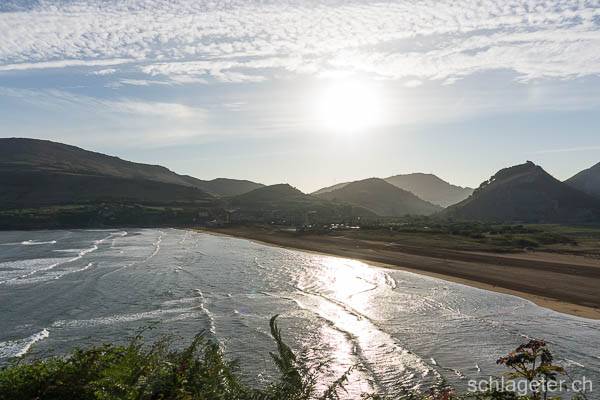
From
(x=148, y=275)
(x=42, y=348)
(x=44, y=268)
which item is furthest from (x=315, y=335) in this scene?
(x=44, y=268)

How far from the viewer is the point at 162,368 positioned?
28.9 ft

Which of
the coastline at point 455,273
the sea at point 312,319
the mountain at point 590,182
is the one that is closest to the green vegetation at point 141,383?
the sea at point 312,319

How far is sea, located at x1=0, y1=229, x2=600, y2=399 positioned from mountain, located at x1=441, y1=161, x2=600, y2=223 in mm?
112163

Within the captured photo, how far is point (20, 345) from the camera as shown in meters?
18.5

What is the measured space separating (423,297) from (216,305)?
461 inches

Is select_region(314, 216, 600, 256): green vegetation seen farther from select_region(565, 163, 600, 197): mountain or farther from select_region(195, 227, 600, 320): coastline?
select_region(565, 163, 600, 197): mountain

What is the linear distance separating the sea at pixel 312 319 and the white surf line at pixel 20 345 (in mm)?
64

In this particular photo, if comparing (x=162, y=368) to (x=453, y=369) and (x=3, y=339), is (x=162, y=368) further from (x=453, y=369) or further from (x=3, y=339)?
(x=3, y=339)

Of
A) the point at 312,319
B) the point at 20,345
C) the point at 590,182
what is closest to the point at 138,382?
the point at 20,345

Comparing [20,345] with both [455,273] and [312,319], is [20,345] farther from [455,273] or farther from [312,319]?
[455,273]

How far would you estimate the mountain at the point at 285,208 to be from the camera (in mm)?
131875

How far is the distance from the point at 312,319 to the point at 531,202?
136 m

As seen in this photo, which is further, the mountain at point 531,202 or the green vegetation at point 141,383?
the mountain at point 531,202

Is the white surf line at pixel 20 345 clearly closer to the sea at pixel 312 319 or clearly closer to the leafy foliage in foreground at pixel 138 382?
the sea at pixel 312 319
